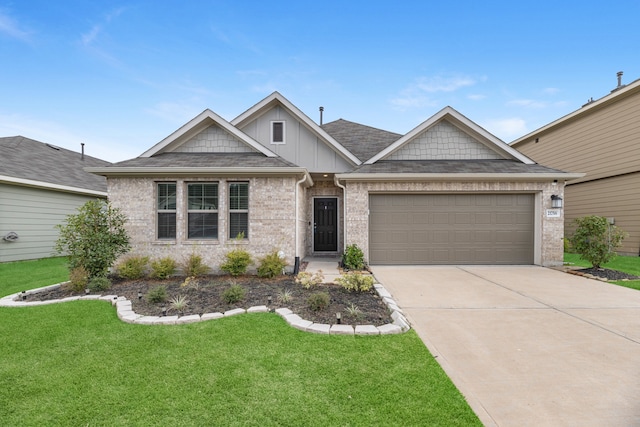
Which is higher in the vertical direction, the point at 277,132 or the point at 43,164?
the point at 277,132

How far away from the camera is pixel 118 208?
24.0 ft

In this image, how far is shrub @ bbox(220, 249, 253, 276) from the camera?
23.1 feet

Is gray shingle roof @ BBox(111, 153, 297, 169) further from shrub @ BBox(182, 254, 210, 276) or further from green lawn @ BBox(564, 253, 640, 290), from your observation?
green lawn @ BBox(564, 253, 640, 290)

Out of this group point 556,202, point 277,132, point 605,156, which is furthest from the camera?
point 605,156

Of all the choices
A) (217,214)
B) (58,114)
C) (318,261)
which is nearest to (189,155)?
(217,214)

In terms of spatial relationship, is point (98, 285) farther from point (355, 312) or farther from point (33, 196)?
point (33, 196)

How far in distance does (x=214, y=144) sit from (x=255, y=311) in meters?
6.06

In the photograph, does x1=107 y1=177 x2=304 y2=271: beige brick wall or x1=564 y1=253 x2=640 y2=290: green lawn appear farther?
x1=107 y1=177 x2=304 y2=271: beige brick wall

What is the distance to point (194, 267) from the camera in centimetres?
711

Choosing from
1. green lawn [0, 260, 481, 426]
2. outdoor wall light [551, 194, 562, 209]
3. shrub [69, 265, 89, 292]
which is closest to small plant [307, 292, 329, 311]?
green lawn [0, 260, 481, 426]

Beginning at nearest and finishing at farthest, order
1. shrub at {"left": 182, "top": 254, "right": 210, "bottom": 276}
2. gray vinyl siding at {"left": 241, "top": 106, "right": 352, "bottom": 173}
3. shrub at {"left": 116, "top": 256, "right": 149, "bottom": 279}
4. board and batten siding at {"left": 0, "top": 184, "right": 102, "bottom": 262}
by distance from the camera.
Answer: shrub at {"left": 116, "top": 256, "right": 149, "bottom": 279} < shrub at {"left": 182, "top": 254, "right": 210, "bottom": 276} < board and batten siding at {"left": 0, "top": 184, "right": 102, "bottom": 262} < gray vinyl siding at {"left": 241, "top": 106, "right": 352, "bottom": 173}

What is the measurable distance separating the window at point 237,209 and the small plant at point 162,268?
5.38ft

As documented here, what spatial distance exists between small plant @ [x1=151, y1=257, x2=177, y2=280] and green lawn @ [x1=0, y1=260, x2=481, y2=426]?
2.84 m

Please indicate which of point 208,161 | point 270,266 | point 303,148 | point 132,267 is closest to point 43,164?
point 132,267
